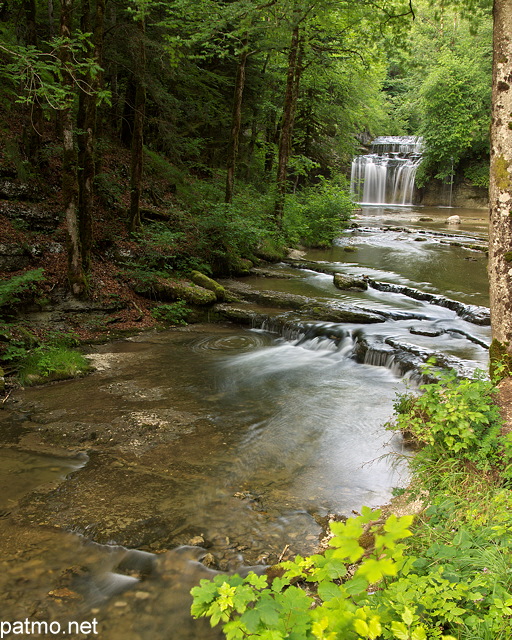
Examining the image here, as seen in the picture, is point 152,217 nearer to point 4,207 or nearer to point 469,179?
point 4,207

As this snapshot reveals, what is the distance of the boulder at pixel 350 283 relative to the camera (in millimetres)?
13539

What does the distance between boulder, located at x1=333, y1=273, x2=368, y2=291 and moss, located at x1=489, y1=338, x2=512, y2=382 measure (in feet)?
29.7

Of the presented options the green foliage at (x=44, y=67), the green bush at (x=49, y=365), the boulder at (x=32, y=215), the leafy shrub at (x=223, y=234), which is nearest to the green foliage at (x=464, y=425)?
the green bush at (x=49, y=365)

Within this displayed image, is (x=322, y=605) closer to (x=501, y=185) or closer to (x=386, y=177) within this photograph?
(x=501, y=185)

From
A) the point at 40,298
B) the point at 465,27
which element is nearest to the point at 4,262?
the point at 40,298

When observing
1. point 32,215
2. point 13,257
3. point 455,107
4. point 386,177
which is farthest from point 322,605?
point 386,177

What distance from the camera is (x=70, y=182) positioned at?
350 inches

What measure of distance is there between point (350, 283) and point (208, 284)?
14.5ft

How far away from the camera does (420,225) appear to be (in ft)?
89.9

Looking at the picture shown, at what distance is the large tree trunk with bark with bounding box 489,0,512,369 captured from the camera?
425 centimetres

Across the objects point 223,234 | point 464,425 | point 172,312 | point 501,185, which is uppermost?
point 501,185

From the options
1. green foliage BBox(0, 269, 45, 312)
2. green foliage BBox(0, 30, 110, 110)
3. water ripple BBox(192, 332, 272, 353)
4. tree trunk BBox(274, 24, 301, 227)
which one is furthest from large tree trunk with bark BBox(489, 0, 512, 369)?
tree trunk BBox(274, 24, 301, 227)

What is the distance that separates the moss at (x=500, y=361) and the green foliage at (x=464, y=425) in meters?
0.24

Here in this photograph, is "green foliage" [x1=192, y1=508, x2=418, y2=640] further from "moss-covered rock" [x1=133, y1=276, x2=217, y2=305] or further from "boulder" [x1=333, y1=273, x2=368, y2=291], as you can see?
"boulder" [x1=333, y1=273, x2=368, y2=291]
